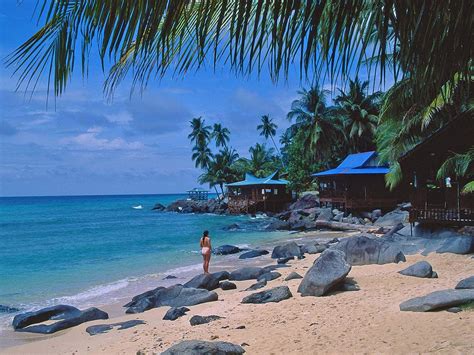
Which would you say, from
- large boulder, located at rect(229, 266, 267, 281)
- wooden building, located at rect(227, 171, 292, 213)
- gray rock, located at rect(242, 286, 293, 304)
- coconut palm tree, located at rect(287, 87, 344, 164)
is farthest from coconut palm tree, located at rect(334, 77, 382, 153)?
gray rock, located at rect(242, 286, 293, 304)

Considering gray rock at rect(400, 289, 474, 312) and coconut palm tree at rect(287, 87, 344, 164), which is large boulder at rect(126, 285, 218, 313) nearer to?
gray rock at rect(400, 289, 474, 312)

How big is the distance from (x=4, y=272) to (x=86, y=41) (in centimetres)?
2268

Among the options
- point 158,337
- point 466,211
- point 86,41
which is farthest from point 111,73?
point 466,211

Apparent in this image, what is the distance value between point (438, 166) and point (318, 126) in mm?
27806

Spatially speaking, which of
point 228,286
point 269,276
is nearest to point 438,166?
point 269,276

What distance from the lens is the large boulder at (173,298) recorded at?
1088 centimetres

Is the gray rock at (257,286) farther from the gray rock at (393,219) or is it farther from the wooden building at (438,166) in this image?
the gray rock at (393,219)

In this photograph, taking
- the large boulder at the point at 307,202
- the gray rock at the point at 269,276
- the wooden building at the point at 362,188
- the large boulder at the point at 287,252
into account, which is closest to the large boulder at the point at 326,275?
the gray rock at the point at 269,276

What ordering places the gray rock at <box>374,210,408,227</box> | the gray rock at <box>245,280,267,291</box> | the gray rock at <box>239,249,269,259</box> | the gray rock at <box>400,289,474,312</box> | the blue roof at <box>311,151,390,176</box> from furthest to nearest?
the blue roof at <box>311,151,390,176</box> < the gray rock at <box>374,210,408,227</box> < the gray rock at <box>239,249,269,259</box> < the gray rock at <box>245,280,267,291</box> < the gray rock at <box>400,289,474,312</box>

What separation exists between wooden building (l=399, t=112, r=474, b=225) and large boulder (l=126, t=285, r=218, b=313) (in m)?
8.55

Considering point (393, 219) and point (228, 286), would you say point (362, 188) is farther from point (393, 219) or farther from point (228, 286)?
point (228, 286)

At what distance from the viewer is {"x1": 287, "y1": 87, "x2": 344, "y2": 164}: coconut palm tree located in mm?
44156

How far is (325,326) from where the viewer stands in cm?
701

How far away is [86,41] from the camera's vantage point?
64.9 inches
